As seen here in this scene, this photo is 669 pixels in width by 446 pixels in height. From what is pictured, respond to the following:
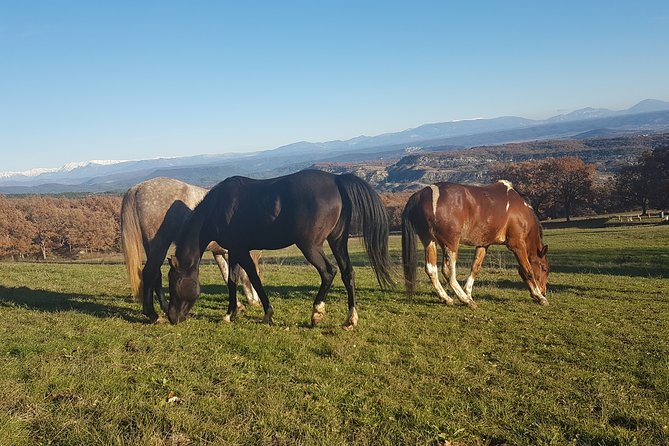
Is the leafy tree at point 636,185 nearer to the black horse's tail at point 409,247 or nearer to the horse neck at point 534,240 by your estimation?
the horse neck at point 534,240

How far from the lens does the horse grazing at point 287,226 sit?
281 inches

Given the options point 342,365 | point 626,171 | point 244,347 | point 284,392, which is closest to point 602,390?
point 342,365

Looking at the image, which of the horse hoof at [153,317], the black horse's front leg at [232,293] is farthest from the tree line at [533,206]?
the horse hoof at [153,317]

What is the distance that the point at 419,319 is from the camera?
791 cm

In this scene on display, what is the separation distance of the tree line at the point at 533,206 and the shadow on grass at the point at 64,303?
41198 mm

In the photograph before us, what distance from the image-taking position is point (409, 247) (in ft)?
30.1

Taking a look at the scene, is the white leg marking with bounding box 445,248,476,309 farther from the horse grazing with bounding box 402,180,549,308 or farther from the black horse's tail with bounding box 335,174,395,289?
the black horse's tail with bounding box 335,174,395,289

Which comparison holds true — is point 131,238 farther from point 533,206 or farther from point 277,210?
point 533,206

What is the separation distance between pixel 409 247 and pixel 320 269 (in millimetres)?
2683

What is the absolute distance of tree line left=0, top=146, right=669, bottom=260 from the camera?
2199 inches

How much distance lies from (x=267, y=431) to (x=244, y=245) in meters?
4.06

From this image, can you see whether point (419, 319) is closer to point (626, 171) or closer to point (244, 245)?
point (244, 245)

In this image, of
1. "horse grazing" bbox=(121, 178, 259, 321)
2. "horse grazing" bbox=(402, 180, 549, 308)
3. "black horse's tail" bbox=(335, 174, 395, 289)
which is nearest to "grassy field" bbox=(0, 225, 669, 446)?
"horse grazing" bbox=(402, 180, 549, 308)

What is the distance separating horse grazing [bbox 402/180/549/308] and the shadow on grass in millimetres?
5433
